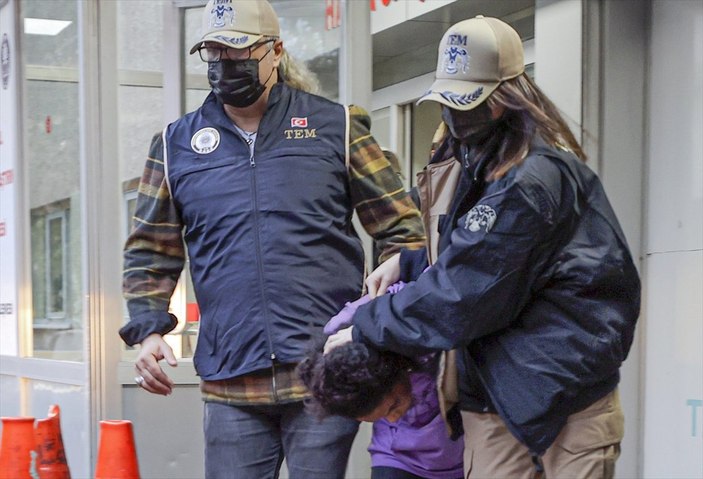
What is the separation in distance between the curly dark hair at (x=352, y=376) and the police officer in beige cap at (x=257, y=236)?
1.27ft

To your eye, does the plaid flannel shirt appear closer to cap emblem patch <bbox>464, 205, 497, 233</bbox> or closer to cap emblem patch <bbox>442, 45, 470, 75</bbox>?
cap emblem patch <bbox>442, 45, 470, 75</bbox>

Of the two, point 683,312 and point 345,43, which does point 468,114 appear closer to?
point 345,43

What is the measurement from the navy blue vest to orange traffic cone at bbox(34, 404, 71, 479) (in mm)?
1590

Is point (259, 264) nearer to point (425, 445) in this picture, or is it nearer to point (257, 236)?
point (257, 236)

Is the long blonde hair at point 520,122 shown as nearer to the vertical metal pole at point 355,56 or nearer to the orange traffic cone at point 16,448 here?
the orange traffic cone at point 16,448

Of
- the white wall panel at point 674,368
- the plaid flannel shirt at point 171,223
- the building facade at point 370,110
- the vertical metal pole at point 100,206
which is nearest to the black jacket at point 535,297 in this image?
the plaid flannel shirt at point 171,223

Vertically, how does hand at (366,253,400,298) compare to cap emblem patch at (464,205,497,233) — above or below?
below

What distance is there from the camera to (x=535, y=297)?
112 inches

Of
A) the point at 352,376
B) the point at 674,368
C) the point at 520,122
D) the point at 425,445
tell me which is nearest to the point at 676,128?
the point at 674,368

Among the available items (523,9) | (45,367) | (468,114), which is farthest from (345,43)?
(468,114)

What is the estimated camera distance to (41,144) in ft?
24.0

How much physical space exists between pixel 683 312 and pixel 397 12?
10.7 ft

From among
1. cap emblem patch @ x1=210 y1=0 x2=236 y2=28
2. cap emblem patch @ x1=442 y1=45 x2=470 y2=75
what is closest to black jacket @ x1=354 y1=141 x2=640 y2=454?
cap emblem patch @ x1=442 y1=45 x2=470 y2=75

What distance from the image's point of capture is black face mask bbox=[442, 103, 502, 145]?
9.64ft
